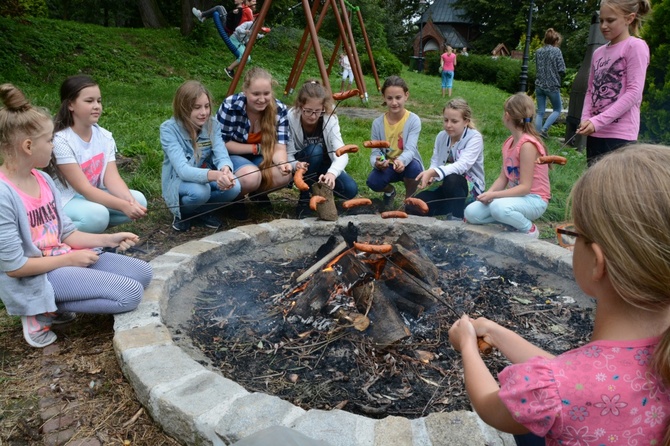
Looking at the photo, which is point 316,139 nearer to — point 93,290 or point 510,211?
point 510,211

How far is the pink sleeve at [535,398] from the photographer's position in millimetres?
1146

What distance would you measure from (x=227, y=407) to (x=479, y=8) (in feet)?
136

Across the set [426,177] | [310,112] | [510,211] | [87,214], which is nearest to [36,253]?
[87,214]

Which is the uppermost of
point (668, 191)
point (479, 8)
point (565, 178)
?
point (479, 8)

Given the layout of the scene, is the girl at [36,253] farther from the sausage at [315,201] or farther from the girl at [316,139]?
the girl at [316,139]

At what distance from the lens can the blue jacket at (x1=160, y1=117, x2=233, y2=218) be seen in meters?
3.99

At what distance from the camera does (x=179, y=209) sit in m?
4.10

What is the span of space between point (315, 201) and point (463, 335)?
7.84 feet

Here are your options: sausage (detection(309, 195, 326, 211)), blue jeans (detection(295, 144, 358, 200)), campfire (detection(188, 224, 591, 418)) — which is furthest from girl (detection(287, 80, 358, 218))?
campfire (detection(188, 224, 591, 418))

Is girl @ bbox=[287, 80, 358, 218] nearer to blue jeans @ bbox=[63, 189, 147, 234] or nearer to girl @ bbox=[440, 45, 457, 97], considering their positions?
blue jeans @ bbox=[63, 189, 147, 234]

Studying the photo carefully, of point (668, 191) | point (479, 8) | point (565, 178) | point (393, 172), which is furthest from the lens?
point (479, 8)

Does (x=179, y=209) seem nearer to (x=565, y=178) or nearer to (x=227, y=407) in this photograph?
(x=227, y=407)

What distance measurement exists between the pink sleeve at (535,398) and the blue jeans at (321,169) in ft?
11.4

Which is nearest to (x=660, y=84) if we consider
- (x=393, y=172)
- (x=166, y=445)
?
(x=393, y=172)
